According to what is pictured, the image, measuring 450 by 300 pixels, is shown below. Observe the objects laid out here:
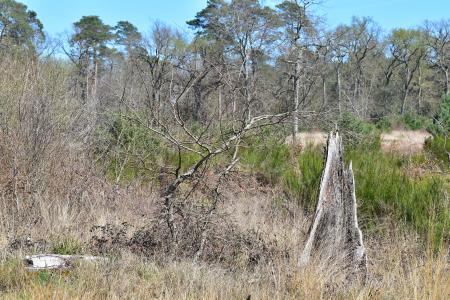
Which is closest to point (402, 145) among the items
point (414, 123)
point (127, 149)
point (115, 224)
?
point (127, 149)

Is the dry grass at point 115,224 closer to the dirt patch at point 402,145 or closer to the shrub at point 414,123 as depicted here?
the dirt patch at point 402,145

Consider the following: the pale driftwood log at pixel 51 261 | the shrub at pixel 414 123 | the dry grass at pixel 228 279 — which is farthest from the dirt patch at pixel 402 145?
the pale driftwood log at pixel 51 261

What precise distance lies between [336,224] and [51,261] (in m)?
2.35

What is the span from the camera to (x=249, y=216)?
265 inches

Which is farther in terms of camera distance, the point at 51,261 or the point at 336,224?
the point at 336,224

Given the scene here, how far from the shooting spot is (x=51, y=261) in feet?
14.3

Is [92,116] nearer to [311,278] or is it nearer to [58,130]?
[58,130]

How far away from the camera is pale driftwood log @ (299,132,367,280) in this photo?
4.57 meters

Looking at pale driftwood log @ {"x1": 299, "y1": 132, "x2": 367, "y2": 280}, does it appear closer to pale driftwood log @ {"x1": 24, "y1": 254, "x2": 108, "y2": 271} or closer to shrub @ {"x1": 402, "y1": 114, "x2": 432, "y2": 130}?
pale driftwood log @ {"x1": 24, "y1": 254, "x2": 108, "y2": 271}

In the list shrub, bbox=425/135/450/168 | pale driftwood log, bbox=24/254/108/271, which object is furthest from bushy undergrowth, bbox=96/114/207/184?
shrub, bbox=425/135/450/168

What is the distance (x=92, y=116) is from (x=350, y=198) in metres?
5.12

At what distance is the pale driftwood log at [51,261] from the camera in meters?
4.25

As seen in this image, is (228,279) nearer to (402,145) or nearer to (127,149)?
(127,149)

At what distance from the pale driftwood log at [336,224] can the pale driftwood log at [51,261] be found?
1772 mm
